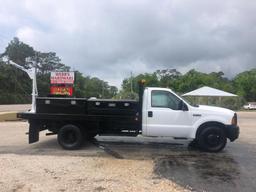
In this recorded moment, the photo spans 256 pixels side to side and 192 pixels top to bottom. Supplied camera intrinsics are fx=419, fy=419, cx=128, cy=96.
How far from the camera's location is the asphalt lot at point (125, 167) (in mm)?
8062

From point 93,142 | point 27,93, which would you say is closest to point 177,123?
point 93,142

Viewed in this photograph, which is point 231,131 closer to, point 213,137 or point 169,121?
point 213,137

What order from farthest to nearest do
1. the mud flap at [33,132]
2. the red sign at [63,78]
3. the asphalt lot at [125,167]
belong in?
the red sign at [63,78]
the mud flap at [33,132]
the asphalt lot at [125,167]

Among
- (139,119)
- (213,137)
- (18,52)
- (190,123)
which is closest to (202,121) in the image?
(190,123)

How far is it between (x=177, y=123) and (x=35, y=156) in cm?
426

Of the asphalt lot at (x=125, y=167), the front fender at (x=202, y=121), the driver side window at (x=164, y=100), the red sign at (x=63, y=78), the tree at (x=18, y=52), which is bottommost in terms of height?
the asphalt lot at (x=125, y=167)

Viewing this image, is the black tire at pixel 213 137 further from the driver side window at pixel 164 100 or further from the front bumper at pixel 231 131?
the driver side window at pixel 164 100

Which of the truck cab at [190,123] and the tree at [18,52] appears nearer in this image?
the truck cab at [190,123]

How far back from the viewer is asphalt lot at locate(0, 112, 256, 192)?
806cm

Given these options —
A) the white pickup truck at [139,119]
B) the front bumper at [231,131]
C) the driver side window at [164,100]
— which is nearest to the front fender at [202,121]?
the white pickup truck at [139,119]

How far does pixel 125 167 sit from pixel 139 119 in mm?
2984

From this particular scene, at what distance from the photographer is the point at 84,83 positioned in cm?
12362

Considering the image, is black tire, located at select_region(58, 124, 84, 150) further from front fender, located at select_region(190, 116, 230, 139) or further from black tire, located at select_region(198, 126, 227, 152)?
black tire, located at select_region(198, 126, 227, 152)

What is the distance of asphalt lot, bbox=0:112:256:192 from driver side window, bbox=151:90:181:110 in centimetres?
140
